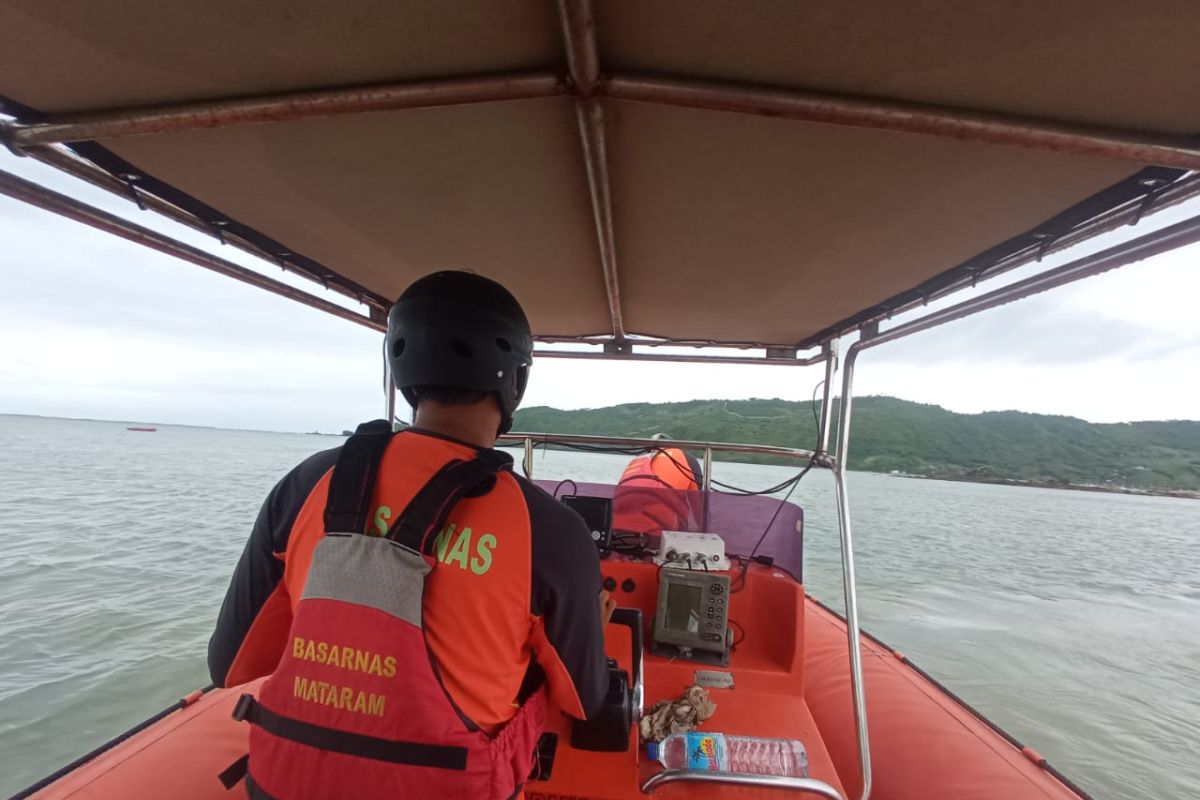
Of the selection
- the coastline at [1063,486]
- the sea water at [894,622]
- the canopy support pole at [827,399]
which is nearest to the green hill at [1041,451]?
the coastline at [1063,486]

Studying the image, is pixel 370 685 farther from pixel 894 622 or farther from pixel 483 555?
pixel 894 622

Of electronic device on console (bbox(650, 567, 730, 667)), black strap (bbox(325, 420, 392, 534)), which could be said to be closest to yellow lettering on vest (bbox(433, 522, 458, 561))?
black strap (bbox(325, 420, 392, 534))

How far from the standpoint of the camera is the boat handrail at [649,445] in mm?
2553

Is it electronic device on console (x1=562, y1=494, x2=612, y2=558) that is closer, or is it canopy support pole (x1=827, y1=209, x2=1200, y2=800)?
canopy support pole (x1=827, y1=209, x2=1200, y2=800)

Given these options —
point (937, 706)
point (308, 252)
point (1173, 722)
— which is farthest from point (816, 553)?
point (308, 252)

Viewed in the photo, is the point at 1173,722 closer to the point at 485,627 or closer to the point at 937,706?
the point at 937,706

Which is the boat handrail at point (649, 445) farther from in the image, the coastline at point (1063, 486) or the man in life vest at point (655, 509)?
the coastline at point (1063, 486)

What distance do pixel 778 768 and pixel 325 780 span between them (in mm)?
1383

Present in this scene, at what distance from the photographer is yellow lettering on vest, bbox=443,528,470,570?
0.90 m

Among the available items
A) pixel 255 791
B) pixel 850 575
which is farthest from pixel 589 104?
pixel 850 575

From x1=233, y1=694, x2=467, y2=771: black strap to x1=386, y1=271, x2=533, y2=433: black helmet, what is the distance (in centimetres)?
61

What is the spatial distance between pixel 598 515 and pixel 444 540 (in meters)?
1.60

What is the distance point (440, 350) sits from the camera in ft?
3.61

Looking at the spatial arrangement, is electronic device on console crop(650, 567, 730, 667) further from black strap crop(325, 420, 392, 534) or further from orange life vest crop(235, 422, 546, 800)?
black strap crop(325, 420, 392, 534)
